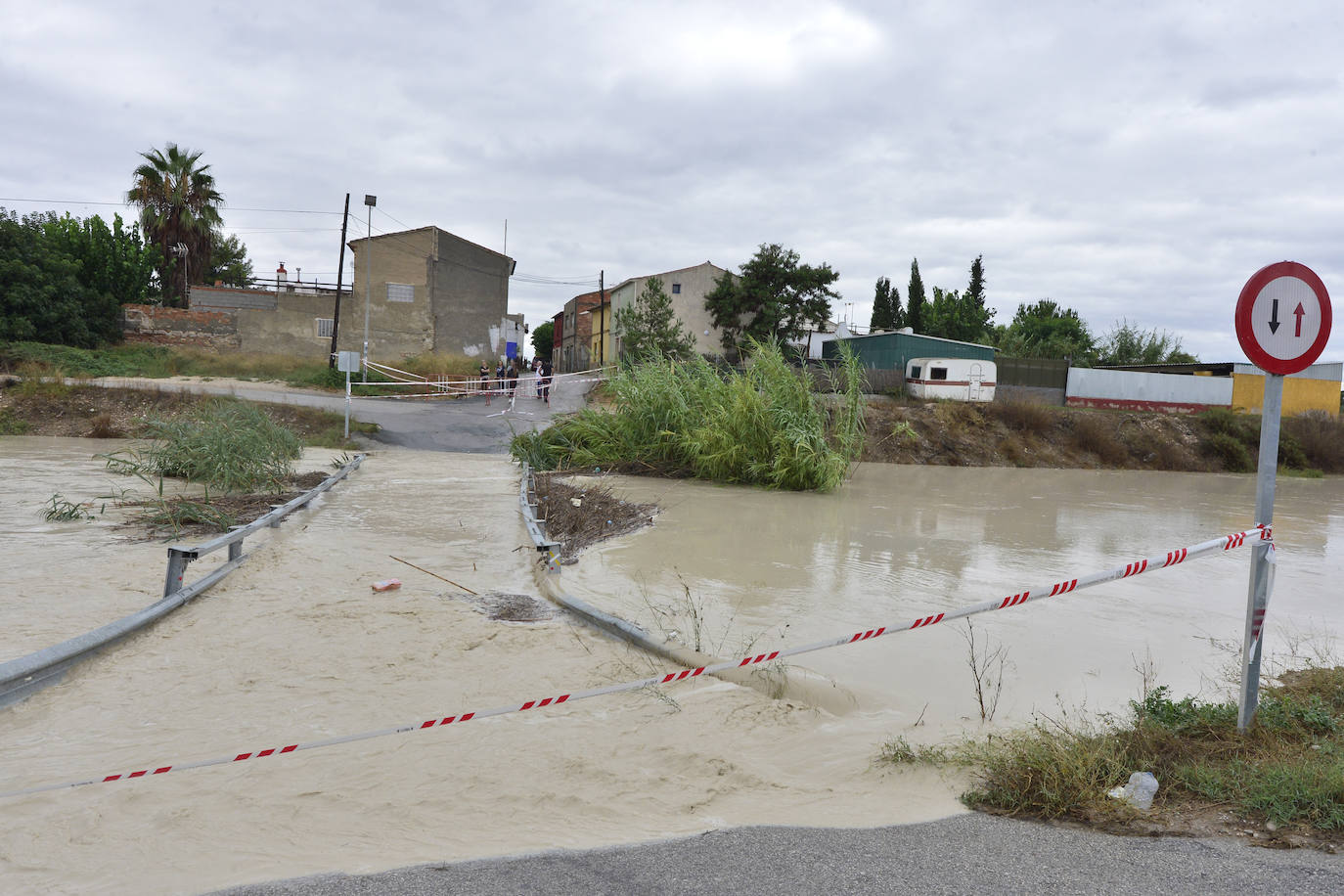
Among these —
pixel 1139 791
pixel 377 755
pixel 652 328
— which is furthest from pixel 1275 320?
pixel 652 328

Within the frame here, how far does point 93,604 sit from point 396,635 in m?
2.91

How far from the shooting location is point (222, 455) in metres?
13.3

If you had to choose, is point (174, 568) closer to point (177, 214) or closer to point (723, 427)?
point (723, 427)

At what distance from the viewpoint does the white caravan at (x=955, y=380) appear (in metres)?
37.6

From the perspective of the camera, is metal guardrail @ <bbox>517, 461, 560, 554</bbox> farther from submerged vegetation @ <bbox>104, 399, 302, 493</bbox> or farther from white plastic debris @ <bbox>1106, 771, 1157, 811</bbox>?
white plastic debris @ <bbox>1106, 771, 1157, 811</bbox>

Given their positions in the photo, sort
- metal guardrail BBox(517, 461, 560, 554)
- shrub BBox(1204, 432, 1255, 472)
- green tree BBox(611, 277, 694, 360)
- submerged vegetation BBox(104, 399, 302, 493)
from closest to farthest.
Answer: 1. metal guardrail BBox(517, 461, 560, 554)
2. submerged vegetation BBox(104, 399, 302, 493)
3. shrub BBox(1204, 432, 1255, 472)
4. green tree BBox(611, 277, 694, 360)

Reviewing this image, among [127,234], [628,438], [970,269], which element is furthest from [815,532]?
[970,269]

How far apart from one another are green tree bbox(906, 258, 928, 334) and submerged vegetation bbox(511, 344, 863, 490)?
176 feet

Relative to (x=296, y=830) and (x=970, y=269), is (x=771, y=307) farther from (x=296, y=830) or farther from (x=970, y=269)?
(x=296, y=830)

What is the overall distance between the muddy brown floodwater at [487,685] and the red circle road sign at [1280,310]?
97.7 inches

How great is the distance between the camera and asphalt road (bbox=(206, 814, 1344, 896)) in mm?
2992

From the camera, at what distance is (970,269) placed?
75.2 m

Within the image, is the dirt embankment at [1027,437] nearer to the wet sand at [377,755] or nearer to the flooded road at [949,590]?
the flooded road at [949,590]

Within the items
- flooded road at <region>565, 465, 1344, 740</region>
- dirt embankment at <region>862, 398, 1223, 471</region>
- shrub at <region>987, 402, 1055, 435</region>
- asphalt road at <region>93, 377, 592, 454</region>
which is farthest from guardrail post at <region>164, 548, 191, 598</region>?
shrub at <region>987, 402, 1055, 435</region>
